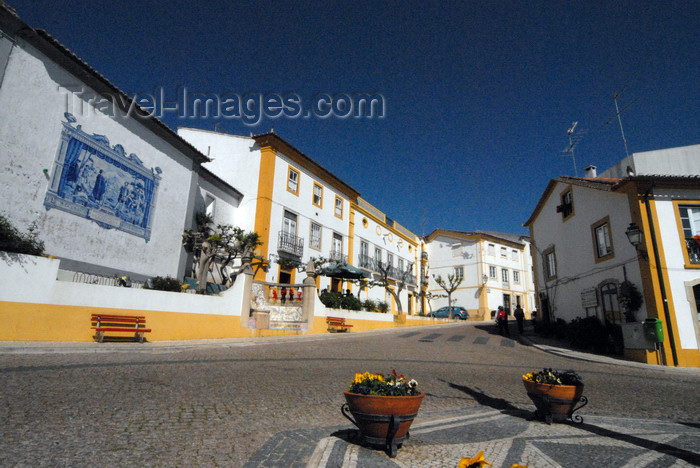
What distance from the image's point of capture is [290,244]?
2258 cm

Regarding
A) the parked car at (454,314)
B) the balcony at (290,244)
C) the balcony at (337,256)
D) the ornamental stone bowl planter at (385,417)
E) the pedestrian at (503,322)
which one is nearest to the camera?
the ornamental stone bowl planter at (385,417)

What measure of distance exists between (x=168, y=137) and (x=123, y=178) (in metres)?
3.09

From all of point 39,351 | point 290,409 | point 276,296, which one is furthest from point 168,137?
point 290,409

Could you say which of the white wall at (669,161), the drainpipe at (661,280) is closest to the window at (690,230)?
the drainpipe at (661,280)

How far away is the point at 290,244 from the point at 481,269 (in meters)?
25.3

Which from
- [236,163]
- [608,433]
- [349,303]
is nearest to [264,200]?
[236,163]

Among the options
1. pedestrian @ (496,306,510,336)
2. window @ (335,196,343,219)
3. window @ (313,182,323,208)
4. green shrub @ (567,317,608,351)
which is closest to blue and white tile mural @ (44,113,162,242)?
window @ (313,182,323,208)

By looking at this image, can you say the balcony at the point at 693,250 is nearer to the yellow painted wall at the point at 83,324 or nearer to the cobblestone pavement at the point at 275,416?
the cobblestone pavement at the point at 275,416

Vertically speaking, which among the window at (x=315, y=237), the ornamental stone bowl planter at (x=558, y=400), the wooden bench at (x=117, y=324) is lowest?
the ornamental stone bowl planter at (x=558, y=400)

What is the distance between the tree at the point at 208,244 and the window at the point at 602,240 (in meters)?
13.8

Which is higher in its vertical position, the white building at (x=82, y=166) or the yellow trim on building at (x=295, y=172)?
the yellow trim on building at (x=295, y=172)

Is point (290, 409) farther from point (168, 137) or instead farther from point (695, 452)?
point (168, 137)

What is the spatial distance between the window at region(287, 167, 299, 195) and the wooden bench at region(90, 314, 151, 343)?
44.8 feet

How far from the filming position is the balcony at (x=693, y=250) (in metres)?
12.2
